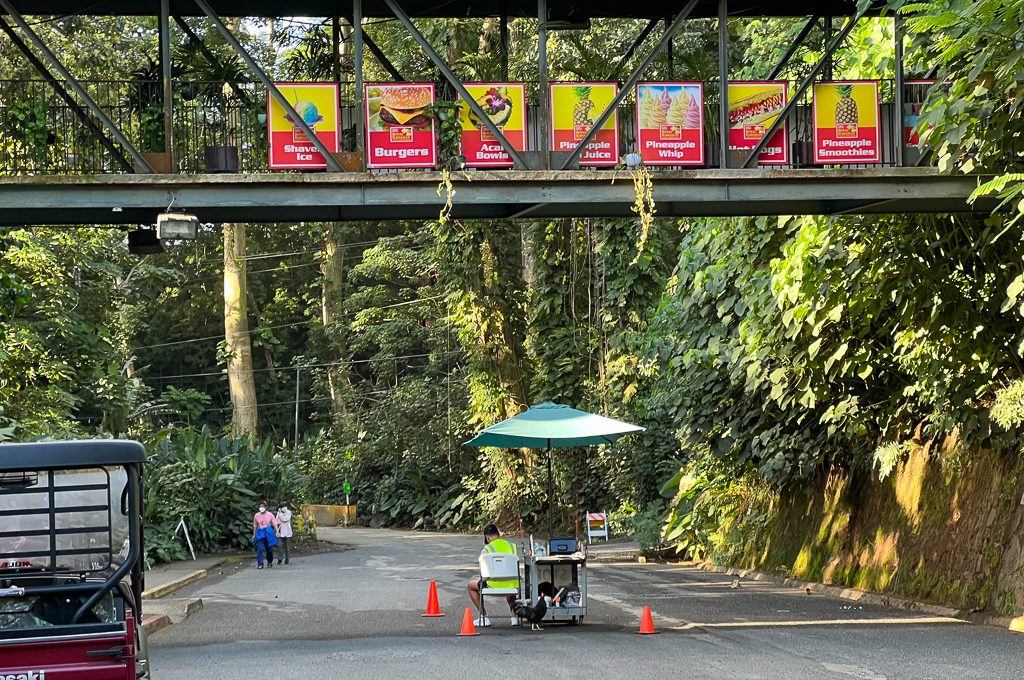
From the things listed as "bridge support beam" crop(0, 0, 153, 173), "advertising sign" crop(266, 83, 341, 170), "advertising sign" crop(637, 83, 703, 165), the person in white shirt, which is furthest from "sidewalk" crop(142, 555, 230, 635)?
"advertising sign" crop(637, 83, 703, 165)

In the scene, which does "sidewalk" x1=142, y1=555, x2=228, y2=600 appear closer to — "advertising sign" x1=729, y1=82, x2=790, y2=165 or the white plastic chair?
the white plastic chair

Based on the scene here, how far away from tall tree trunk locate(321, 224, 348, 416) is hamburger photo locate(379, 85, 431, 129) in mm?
40792

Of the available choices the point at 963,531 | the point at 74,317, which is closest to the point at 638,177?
the point at 963,531

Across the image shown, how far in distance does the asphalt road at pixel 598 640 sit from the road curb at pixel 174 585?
2.14ft

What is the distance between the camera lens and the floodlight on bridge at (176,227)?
14.1m

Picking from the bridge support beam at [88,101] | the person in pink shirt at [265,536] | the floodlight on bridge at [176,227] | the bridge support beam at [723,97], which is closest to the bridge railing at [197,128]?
the bridge support beam at [88,101]

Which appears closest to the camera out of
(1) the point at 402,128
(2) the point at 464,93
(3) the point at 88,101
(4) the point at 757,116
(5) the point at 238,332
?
(3) the point at 88,101

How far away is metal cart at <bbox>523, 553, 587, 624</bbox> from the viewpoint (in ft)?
51.5

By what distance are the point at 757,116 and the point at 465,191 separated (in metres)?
4.16

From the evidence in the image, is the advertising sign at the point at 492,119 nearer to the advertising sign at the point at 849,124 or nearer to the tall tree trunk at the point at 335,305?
the advertising sign at the point at 849,124

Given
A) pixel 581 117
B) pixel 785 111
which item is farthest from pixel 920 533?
pixel 581 117

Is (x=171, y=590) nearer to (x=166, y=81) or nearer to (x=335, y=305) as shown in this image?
(x=166, y=81)

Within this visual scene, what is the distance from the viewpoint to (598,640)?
560 inches

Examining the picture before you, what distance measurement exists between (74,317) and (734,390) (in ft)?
62.1
